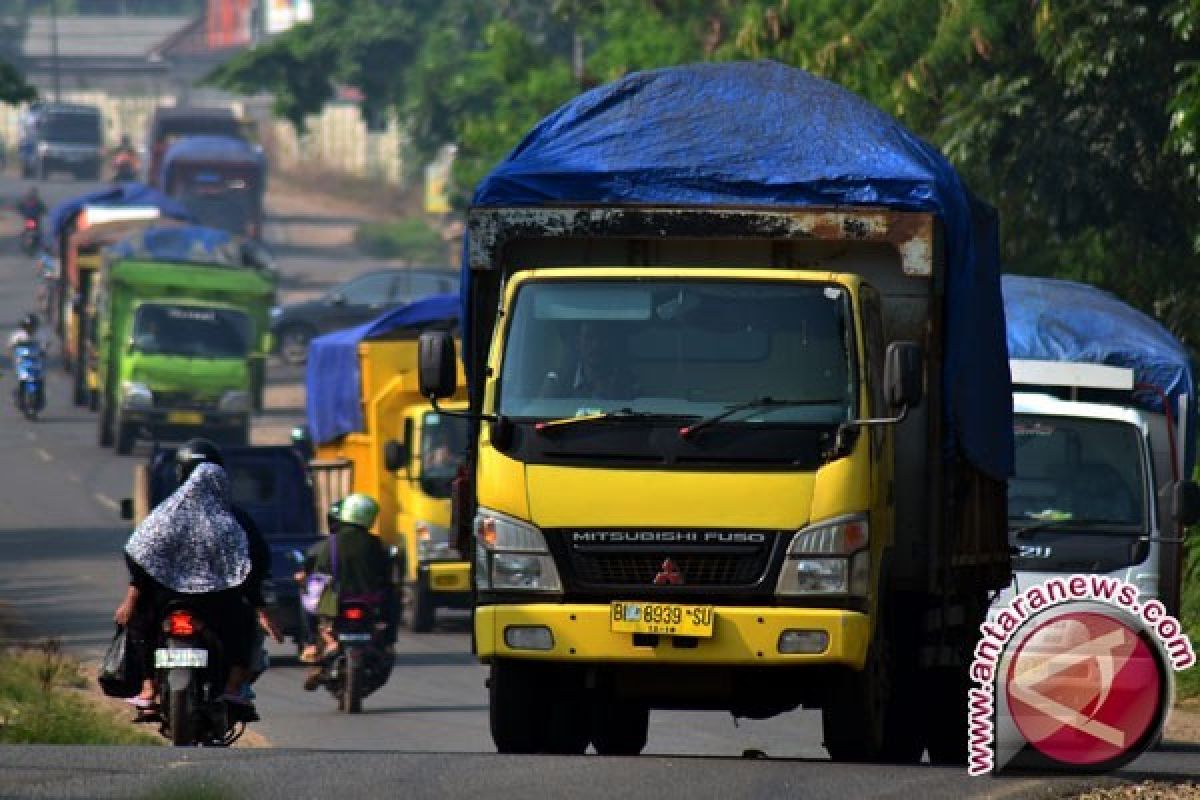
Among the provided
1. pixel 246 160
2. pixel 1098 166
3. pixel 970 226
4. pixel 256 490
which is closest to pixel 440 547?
pixel 256 490

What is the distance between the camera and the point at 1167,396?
1933cm

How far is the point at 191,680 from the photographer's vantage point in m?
13.2

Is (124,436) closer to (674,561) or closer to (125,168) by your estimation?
A: (674,561)

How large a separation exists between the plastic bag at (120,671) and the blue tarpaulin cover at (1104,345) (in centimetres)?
768

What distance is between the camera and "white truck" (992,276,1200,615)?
1778 centimetres

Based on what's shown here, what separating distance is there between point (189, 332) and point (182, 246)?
5.44 m

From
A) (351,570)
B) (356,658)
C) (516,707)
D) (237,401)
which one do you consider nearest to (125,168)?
(237,401)

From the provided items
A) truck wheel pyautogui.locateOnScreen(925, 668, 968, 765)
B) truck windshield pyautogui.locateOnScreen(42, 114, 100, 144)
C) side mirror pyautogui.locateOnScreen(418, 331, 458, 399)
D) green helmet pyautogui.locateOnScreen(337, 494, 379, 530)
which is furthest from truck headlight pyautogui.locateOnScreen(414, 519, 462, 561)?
truck windshield pyautogui.locateOnScreen(42, 114, 100, 144)

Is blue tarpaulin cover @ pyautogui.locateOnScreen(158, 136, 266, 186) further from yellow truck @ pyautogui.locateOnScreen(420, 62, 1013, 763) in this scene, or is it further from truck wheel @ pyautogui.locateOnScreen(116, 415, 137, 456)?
yellow truck @ pyautogui.locateOnScreen(420, 62, 1013, 763)

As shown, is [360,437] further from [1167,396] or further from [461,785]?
[461,785]

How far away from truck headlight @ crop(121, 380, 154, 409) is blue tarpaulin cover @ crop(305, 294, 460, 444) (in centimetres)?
1047

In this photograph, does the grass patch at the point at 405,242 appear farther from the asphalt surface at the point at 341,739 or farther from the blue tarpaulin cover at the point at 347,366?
the blue tarpaulin cover at the point at 347,366

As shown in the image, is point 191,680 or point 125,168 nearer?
point 191,680

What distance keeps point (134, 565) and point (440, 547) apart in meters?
14.2
